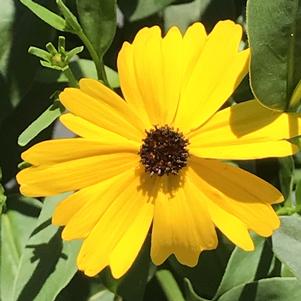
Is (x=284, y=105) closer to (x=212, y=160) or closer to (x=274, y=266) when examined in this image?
(x=212, y=160)

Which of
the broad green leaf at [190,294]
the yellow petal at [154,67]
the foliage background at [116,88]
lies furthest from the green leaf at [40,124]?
the broad green leaf at [190,294]

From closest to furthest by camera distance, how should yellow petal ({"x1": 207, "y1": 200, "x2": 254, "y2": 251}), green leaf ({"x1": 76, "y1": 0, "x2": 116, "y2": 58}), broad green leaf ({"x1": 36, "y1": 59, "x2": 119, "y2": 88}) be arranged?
yellow petal ({"x1": 207, "y1": 200, "x2": 254, "y2": 251}) → green leaf ({"x1": 76, "y1": 0, "x2": 116, "y2": 58}) → broad green leaf ({"x1": 36, "y1": 59, "x2": 119, "y2": 88})

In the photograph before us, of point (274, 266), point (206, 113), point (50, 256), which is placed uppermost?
point (206, 113)

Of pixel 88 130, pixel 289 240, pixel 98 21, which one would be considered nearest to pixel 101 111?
pixel 88 130

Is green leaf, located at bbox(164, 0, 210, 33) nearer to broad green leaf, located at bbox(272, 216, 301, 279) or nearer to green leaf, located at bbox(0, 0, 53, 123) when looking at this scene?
green leaf, located at bbox(0, 0, 53, 123)

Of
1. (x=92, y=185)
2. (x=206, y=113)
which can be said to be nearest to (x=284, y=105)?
(x=206, y=113)

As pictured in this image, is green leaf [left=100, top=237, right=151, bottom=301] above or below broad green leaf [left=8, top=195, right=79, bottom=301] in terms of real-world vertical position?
below

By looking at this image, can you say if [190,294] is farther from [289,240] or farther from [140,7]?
[140,7]

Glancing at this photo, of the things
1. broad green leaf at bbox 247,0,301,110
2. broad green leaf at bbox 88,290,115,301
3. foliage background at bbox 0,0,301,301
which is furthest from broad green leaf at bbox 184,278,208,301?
broad green leaf at bbox 247,0,301,110
